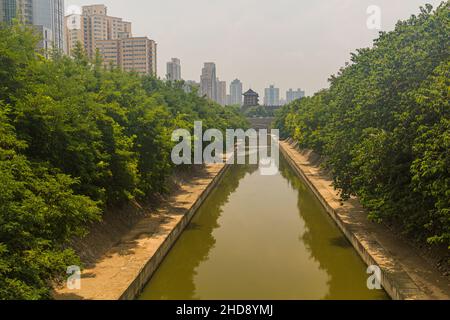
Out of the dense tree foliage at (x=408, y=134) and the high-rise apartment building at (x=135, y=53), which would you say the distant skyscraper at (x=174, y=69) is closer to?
the high-rise apartment building at (x=135, y=53)

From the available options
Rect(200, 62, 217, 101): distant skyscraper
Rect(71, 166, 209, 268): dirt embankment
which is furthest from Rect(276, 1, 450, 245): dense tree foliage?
Rect(200, 62, 217, 101): distant skyscraper

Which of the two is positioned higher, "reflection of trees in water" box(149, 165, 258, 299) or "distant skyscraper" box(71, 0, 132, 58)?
"distant skyscraper" box(71, 0, 132, 58)

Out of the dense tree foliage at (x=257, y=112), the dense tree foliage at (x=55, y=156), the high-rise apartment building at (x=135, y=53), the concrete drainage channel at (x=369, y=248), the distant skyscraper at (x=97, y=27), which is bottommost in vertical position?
the concrete drainage channel at (x=369, y=248)

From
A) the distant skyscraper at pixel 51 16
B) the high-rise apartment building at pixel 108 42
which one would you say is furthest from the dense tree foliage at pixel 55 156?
the high-rise apartment building at pixel 108 42

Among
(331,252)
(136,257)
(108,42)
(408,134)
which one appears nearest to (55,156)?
(136,257)

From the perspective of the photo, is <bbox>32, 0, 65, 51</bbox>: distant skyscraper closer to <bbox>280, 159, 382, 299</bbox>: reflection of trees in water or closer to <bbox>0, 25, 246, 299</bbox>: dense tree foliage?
<bbox>0, 25, 246, 299</bbox>: dense tree foliage
